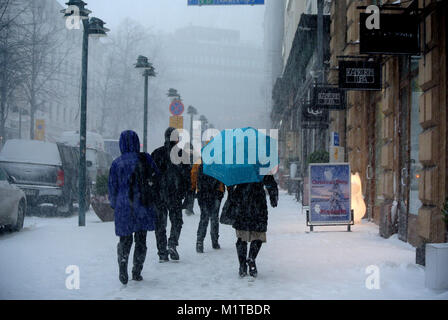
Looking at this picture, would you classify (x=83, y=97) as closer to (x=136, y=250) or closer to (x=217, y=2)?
(x=217, y=2)

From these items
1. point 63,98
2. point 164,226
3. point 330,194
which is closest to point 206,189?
point 164,226

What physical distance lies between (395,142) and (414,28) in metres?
2.81

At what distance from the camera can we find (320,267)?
26.8ft

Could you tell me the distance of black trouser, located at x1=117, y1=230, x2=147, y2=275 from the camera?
22.5 ft

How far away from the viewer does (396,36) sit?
363 inches

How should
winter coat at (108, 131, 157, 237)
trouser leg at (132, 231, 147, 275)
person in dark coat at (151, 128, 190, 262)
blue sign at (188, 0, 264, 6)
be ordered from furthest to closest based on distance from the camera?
blue sign at (188, 0, 264, 6) < person in dark coat at (151, 128, 190, 262) < trouser leg at (132, 231, 147, 275) < winter coat at (108, 131, 157, 237)

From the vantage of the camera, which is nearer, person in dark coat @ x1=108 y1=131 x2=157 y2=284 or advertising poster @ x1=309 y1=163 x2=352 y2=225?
person in dark coat @ x1=108 y1=131 x2=157 y2=284

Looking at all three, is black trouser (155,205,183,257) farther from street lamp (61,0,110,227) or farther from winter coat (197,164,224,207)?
street lamp (61,0,110,227)

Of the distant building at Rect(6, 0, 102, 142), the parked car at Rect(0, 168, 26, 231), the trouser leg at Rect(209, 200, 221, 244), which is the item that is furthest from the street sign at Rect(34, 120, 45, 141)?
the trouser leg at Rect(209, 200, 221, 244)

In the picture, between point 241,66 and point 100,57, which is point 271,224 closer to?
point 100,57

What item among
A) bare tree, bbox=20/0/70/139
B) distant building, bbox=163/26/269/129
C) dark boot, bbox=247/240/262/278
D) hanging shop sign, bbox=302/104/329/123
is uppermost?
distant building, bbox=163/26/269/129

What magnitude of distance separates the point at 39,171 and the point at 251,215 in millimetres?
10476

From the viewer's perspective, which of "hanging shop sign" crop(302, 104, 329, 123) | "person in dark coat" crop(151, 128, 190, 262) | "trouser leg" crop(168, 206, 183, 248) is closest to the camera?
"person in dark coat" crop(151, 128, 190, 262)

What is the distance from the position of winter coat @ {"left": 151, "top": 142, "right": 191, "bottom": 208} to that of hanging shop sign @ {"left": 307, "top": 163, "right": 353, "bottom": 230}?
4176mm
